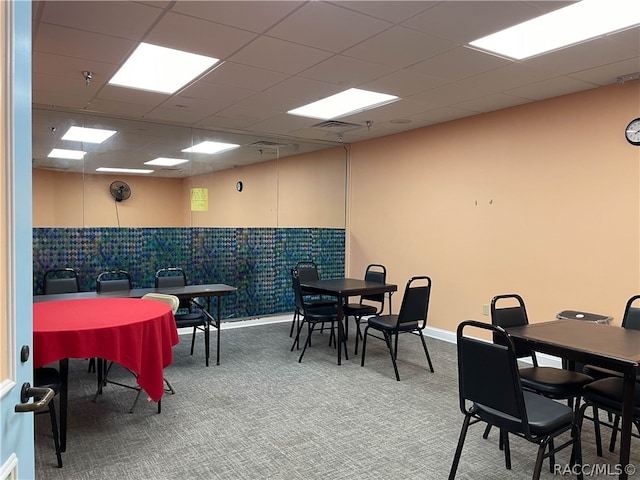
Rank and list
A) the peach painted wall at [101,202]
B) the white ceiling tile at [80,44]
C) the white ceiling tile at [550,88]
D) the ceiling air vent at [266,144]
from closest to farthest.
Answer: the white ceiling tile at [80,44] → the white ceiling tile at [550,88] → the peach painted wall at [101,202] → the ceiling air vent at [266,144]

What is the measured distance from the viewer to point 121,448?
2.72 meters

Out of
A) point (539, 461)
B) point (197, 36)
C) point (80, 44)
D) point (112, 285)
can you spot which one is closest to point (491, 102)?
point (197, 36)

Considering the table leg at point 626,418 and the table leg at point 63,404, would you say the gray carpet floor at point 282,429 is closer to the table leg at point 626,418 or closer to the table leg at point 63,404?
the table leg at point 63,404

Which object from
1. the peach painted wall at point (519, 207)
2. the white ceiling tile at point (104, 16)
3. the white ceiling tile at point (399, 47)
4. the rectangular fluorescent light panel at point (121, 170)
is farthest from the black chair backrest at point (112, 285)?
the peach painted wall at point (519, 207)

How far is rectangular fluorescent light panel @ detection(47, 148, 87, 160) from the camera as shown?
4.77m

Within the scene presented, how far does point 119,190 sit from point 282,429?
3509 mm

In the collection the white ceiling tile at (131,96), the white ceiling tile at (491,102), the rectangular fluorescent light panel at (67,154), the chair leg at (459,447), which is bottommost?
the chair leg at (459,447)

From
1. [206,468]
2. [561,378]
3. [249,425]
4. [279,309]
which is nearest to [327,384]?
[249,425]

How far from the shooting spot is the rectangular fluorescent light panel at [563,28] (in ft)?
8.67

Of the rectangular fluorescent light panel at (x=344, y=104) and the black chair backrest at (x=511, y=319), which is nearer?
the black chair backrest at (x=511, y=319)

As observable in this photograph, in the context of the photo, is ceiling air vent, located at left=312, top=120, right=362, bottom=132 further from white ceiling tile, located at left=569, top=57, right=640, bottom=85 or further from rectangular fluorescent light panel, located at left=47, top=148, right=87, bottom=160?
rectangular fluorescent light panel, located at left=47, top=148, right=87, bottom=160

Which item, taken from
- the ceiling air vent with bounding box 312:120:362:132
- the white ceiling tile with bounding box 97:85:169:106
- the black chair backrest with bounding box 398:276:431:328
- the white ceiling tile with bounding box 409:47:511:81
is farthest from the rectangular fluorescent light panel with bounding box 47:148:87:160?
the black chair backrest with bounding box 398:276:431:328

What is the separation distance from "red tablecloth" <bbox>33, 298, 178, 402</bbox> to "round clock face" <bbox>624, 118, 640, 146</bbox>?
4.02 m

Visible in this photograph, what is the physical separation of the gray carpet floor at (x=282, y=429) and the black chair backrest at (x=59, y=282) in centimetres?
77
